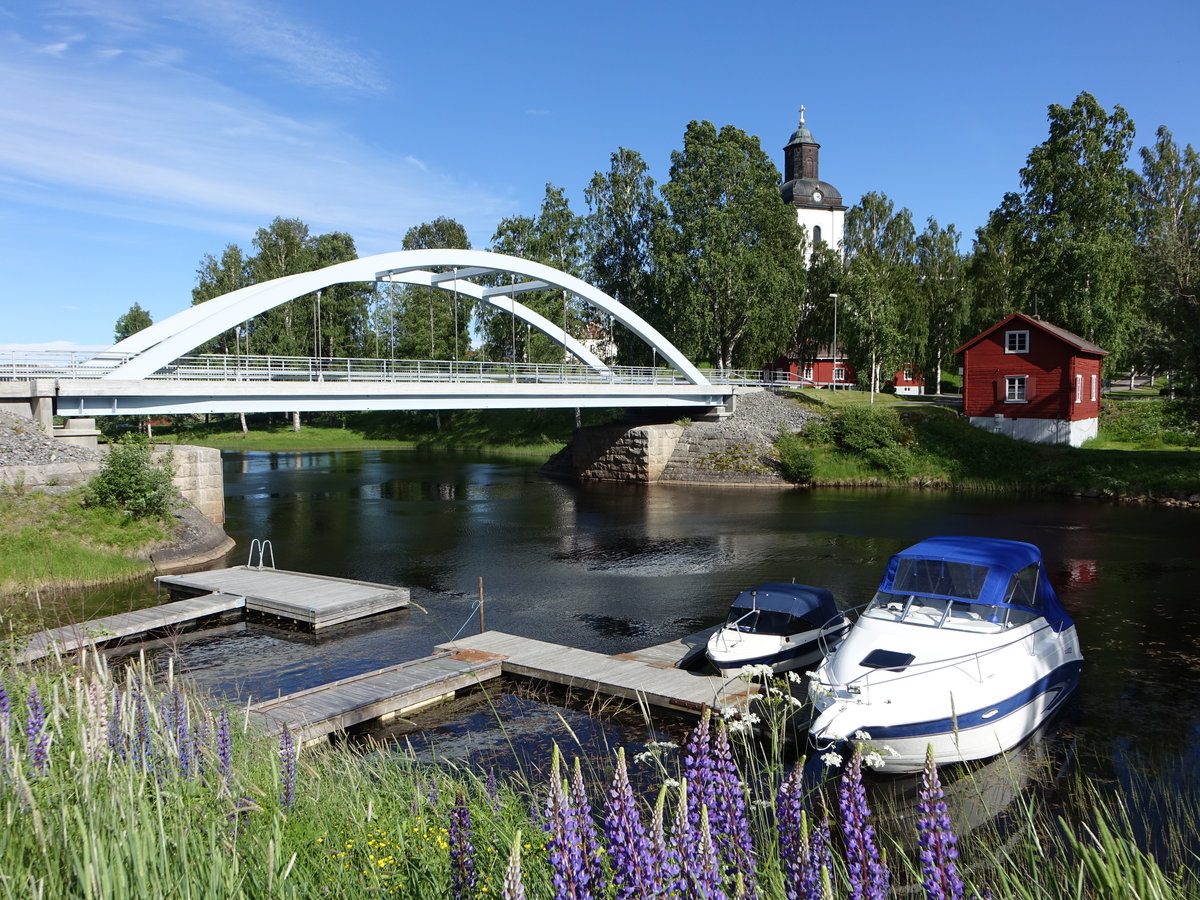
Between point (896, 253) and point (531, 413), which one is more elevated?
point (896, 253)

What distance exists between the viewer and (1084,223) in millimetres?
46719

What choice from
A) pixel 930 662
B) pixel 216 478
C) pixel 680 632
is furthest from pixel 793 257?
pixel 930 662

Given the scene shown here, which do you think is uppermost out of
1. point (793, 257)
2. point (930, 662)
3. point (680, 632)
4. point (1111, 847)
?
point (793, 257)

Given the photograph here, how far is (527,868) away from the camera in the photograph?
4.63 m

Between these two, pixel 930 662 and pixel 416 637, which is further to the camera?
pixel 416 637

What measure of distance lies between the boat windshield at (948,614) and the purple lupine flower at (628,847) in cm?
1041

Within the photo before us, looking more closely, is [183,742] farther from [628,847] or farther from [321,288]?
[321,288]

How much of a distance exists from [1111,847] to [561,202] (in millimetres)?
62338

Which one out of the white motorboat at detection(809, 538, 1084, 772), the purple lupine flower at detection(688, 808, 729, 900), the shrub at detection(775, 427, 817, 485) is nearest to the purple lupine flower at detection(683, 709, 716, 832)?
the purple lupine flower at detection(688, 808, 729, 900)

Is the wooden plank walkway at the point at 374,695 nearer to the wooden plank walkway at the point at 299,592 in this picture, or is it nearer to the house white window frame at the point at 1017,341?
the wooden plank walkway at the point at 299,592

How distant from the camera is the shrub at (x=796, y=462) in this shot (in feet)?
141

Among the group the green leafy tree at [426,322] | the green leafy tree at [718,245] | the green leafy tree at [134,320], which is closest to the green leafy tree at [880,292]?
the green leafy tree at [718,245]

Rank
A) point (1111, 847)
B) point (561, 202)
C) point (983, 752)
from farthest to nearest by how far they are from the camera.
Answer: point (561, 202) < point (983, 752) < point (1111, 847)

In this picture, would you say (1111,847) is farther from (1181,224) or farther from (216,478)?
(1181,224)
